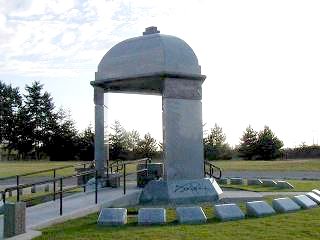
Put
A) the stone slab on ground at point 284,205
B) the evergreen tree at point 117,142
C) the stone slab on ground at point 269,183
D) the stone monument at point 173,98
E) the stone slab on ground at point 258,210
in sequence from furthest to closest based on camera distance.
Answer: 1. the evergreen tree at point 117,142
2. the stone slab on ground at point 269,183
3. the stone monument at point 173,98
4. the stone slab on ground at point 284,205
5. the stone slab on ground at point 258,210

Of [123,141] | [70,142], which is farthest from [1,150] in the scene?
[123,141]

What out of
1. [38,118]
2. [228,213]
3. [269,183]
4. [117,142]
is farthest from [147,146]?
[228,213]

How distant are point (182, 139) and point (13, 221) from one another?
6.59 m

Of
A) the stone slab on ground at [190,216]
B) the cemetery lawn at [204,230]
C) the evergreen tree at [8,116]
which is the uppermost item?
the evergreen tree at [8,116]

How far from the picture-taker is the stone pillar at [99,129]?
53.1 ft

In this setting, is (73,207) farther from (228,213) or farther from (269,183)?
(269,183)

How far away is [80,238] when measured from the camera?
364 inches

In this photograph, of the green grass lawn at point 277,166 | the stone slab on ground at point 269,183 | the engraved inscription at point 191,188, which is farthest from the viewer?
the green grass lawn at point 277,166

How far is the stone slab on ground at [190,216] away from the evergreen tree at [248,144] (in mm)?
51605

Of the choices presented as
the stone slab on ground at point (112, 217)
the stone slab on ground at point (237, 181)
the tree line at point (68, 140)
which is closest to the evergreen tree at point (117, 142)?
the tree line at point (68, 140)

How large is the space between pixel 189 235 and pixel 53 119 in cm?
6645

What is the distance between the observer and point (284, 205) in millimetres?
12312

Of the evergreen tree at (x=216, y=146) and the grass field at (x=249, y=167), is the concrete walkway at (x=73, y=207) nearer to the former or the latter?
the grass field at (x=249, y=167)

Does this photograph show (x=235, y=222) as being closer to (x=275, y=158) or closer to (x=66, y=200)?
(x=66, y=200)
